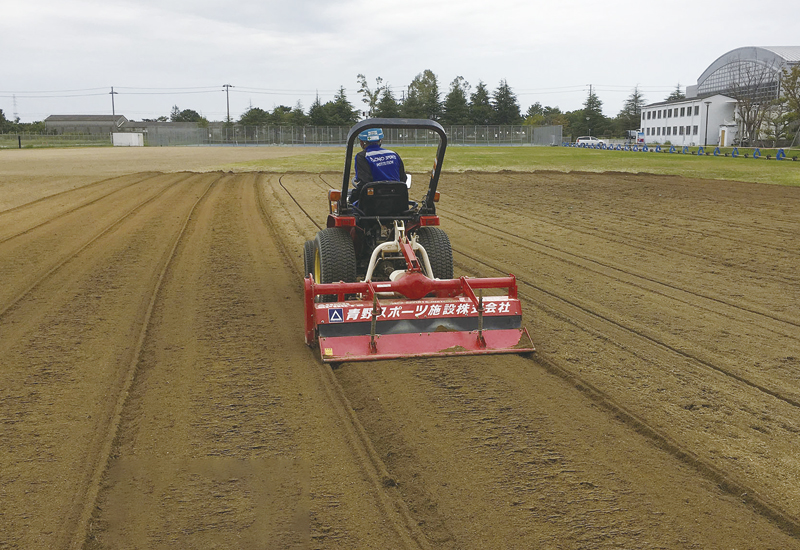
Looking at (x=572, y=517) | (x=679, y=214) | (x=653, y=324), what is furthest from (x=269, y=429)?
(x=679, y=214)

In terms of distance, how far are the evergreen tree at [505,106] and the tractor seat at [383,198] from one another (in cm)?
7963

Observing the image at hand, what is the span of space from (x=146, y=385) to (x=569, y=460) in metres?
3.12

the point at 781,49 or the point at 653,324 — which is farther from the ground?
the point at 781,49

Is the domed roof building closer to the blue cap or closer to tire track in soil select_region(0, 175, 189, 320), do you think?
tire track in soil select_region(0, 175, 189, 320)

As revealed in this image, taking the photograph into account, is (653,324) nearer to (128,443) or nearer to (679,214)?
(128,443)

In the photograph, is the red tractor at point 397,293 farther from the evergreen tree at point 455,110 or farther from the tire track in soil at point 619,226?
the evergreen tree at point 455,110

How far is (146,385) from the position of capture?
519 cm

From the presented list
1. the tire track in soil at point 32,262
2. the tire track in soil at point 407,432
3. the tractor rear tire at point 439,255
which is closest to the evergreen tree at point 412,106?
the tire track in soil at point 32,262

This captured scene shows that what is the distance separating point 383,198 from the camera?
6742 millimetres

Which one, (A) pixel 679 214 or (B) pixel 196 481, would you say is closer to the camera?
(B) pixel 196 481

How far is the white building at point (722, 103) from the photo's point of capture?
65625mm

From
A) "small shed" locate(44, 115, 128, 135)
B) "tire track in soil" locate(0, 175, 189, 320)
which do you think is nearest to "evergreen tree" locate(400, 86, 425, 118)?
"small shed" locate(44, 115, 128, 135)

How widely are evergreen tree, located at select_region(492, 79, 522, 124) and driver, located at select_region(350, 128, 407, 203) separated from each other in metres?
79.5

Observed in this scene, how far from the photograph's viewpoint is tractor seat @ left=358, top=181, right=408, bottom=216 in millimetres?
6680
